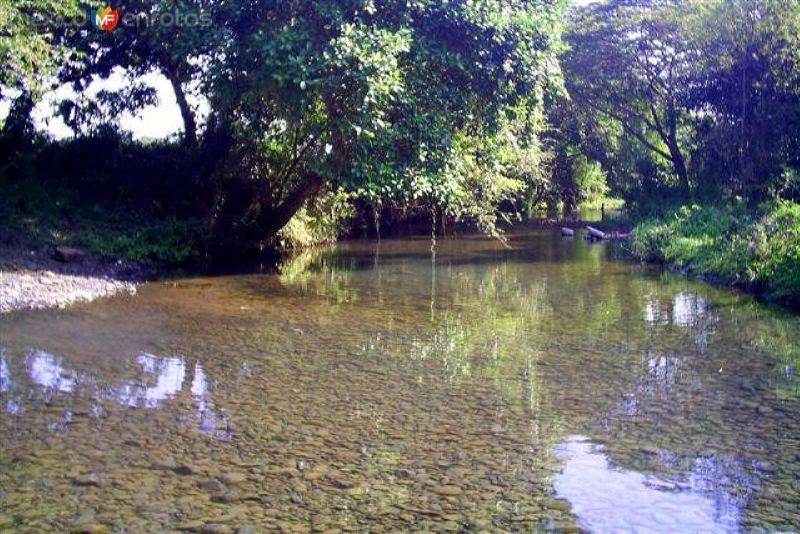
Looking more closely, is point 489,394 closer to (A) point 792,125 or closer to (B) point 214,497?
(B) point 214,497

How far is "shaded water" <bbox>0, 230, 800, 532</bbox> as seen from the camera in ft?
18.2

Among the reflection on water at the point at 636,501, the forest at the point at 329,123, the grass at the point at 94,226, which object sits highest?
the forest at the point at 329,123

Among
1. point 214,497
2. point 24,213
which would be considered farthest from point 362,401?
point 24,213

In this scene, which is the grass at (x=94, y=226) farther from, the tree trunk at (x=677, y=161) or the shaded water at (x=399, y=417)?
the tree trunk at (x=677, y=161)

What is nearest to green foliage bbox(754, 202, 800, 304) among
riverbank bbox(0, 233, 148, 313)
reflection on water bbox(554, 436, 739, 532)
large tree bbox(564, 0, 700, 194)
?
reflection on water bbox(554, 436, 739, 532)

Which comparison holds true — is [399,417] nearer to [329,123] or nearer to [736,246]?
[329,123]

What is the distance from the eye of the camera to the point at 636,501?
5695mm

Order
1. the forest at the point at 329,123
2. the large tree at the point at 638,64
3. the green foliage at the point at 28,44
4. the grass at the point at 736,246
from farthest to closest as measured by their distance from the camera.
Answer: the large tree at the point at 638,64, the forest at the point at 329,123, the green foliage at the point at 28,44, the grass at the point at 736,246

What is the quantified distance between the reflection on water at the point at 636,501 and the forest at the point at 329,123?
920cm

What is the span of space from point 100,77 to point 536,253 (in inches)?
541

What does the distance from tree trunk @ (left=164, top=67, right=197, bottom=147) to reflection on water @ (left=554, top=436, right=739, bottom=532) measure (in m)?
18.7

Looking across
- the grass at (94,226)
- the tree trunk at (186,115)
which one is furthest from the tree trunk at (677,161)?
the grass at (94,226)

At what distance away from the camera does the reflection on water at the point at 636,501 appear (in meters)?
5.34

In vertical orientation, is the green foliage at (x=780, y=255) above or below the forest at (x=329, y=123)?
below
